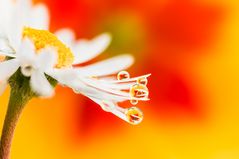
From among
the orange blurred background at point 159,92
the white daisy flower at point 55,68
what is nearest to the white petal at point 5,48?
the white daisy flower at point 55,68

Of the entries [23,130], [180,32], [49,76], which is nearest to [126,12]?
[180,32]

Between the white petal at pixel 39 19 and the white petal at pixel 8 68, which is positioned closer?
the white petal at pixel 8 68

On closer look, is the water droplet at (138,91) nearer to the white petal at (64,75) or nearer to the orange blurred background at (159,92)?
the white petal at (64,75)

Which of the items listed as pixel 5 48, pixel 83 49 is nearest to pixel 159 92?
pixel 83 49

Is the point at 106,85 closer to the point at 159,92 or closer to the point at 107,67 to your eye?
the point at 107,67

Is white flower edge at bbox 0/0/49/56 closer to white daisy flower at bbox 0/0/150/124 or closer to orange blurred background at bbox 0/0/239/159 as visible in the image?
white daisy flower at bbox 0/0/150/124

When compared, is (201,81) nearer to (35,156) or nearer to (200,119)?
(200,119)
